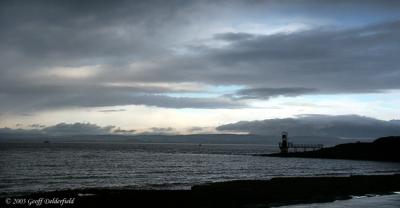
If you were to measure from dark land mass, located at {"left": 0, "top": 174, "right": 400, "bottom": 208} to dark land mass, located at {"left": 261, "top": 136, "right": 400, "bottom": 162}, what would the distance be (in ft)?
239

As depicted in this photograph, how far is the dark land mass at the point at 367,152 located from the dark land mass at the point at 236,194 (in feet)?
239

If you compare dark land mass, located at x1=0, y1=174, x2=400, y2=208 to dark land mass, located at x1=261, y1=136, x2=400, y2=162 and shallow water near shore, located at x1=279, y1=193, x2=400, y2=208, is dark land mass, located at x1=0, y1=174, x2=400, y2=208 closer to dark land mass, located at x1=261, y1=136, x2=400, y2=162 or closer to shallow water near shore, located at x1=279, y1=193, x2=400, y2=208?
shallow water near shore, located at x1=279, y1=193, x2=400, y2=208

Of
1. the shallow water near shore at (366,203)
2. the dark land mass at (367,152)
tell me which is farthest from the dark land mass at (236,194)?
the dark land mass at (367,152)

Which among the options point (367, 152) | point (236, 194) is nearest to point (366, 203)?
point (236, 194)

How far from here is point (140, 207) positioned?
2566cm

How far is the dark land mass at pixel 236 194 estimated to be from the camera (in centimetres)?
2670

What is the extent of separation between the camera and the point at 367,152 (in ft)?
376

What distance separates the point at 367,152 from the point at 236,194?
308ft

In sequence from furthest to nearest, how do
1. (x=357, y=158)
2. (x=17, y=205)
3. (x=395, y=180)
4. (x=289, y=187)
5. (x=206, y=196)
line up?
(x=357, y=158)
(x=395, y=180)
(x=289, y=187)
(x=206, y=196)
(x=17, y=205)

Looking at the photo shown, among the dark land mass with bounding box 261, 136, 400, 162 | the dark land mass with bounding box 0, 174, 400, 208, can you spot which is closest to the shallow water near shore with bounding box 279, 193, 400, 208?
the dark land mass with bounding box 0, 174, 400, 208

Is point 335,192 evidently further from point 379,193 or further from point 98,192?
point 98,192

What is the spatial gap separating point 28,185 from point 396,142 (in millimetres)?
96713

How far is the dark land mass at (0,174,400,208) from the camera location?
2670 centimetres

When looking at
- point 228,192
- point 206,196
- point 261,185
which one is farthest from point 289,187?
point 206,196
